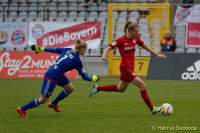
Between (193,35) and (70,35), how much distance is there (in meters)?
6.53

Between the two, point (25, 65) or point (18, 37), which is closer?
point (25, 65)

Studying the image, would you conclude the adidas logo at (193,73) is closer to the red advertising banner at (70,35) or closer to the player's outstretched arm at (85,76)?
the red advertising banner at (70,35)

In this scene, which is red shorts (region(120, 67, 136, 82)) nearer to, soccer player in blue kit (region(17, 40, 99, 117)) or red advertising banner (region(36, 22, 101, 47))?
soccer player in blue kit (region(17, 40, 99, 117))

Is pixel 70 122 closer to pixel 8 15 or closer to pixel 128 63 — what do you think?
pixel 128 63

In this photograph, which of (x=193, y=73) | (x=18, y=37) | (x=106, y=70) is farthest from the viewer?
(x=18, y=37)

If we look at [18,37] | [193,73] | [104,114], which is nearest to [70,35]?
[18,37]

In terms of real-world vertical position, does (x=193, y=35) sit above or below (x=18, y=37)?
above

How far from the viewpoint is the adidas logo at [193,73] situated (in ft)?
97.1

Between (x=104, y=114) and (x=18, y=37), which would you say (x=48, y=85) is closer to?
(x=104, y=114)

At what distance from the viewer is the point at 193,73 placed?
97.9 feet

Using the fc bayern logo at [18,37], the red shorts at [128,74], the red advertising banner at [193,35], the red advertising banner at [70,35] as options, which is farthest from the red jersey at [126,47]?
the fc bayern logo at [18,37]

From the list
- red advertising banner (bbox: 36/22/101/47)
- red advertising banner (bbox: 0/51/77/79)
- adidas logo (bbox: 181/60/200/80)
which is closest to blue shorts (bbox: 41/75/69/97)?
adidas logo (bbox: 181/60/200/80)

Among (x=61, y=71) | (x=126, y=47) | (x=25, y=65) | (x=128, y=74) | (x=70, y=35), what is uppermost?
(x=126, y=47)

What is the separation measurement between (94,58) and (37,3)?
6764mm
